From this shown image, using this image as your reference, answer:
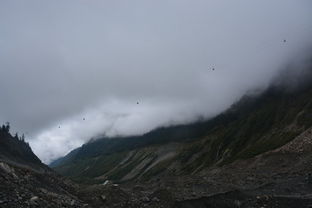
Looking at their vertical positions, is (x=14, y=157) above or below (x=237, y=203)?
above

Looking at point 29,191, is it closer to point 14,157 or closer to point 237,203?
point 237,203

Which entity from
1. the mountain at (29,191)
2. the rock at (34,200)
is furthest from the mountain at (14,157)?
the rock at (34,200)

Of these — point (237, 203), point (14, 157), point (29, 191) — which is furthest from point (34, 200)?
point (14, 157)

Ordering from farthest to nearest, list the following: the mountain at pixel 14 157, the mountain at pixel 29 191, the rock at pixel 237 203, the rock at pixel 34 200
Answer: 1. the mountain at pixel 14 157
2. the rock at pixel 237 203
3. the rock at pixel 34 200
4. the mountain at pixel 29 191

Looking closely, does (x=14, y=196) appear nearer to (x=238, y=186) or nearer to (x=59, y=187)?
(x=59, y=187)

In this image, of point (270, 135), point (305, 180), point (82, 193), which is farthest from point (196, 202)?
point (270, 135)

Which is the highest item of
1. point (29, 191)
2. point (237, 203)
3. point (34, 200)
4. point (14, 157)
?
point (14, 157)

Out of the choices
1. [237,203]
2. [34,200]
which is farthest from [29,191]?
[237,203]

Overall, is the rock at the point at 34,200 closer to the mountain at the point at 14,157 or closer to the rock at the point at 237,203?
the rock at the point at 237,203

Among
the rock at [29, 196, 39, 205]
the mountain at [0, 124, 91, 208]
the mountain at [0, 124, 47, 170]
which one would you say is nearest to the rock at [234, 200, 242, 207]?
the mountain at [0, 124, 91, 208]

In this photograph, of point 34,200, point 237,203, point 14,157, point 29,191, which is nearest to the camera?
point 34,200

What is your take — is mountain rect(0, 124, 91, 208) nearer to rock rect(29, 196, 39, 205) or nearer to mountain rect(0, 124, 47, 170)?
rock rect(29, 196, 39, 205)

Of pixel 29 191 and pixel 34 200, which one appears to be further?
pixel 29 191

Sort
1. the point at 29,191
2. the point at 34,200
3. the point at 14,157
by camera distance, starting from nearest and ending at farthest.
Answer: the point at 34,200 < the point at 29,191 < the point at 14,157
